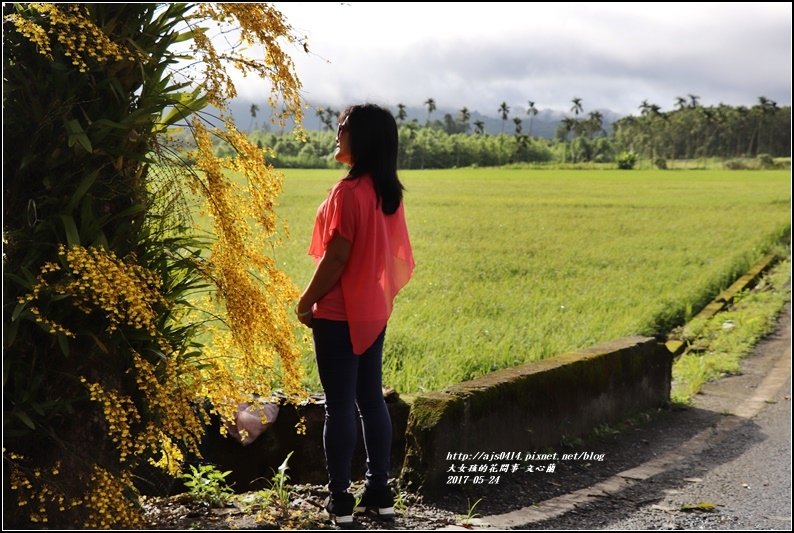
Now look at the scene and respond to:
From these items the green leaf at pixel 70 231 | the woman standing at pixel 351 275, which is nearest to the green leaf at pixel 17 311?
the green leaf at pixel 70 231

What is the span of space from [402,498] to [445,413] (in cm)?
45

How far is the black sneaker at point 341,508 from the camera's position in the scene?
155 inches

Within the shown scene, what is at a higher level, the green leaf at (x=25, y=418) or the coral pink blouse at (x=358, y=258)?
the coral pink blouse at (x=358, y=258)

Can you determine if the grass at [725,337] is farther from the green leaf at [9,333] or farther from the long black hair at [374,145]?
the green leaf at [9,333]

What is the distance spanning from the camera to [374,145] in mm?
3846

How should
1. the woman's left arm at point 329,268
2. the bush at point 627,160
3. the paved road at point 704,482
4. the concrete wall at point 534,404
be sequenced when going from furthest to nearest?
the bush at point 627,160
the paved road at point 704,482
the concrete wall at point 534,404
the woman's left arm at point 329,268

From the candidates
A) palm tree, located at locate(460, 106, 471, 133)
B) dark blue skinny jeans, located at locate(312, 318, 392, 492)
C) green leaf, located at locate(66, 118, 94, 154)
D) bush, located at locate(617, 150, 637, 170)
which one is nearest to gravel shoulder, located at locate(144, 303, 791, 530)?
dark blue skinny jeans, located at locate(312, 318, 392, 492)

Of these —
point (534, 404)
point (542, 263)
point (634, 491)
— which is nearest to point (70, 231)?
point (534, 404)

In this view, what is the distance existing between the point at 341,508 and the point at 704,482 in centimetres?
250

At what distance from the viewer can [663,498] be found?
5.14m

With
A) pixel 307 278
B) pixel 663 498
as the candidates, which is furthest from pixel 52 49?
pixel 307 278

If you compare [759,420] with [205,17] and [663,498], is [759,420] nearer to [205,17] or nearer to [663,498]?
[663,498]

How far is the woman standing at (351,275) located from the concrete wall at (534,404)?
70 centimetres

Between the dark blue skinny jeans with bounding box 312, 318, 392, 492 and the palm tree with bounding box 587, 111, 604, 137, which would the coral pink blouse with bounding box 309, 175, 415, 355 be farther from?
the palm tree with bounding box 587, 111, 604, 137
